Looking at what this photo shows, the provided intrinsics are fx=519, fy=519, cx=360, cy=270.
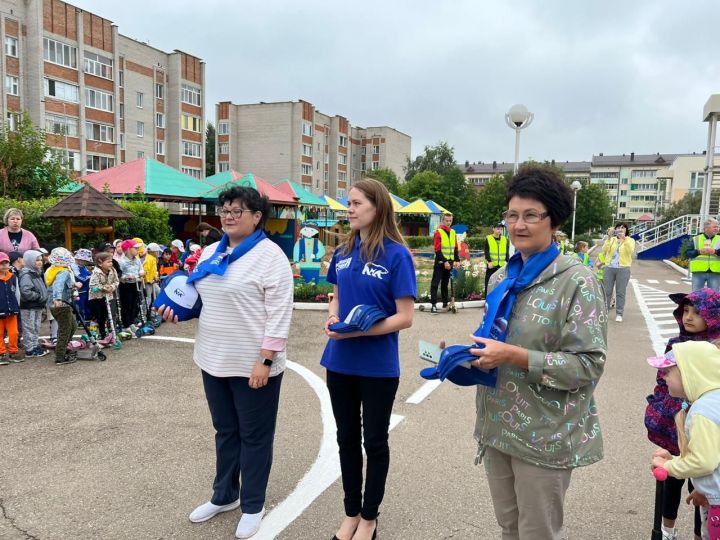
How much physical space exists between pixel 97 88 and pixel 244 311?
4617cm

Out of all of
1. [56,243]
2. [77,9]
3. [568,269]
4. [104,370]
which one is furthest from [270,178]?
[568,269]

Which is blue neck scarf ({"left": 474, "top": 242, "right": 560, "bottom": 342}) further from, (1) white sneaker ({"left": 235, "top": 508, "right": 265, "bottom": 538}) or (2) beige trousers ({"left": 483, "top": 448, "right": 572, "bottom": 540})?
(1) white sneaker ({"left": 235, "top": 508, "right": 265, "bottom": 538})

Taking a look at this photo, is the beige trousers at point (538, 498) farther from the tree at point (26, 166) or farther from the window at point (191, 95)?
the window at point (191, 95)

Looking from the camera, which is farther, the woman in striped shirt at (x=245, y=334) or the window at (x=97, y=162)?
the window at (x=97, y=162)

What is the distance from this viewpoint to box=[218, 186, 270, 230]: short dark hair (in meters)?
3.11

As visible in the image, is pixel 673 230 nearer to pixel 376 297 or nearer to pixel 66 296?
pixel 66 296

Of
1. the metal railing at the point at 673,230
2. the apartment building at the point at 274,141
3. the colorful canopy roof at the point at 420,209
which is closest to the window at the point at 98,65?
the apartment building at the point at 274,141

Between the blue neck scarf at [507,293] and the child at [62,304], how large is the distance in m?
6.37

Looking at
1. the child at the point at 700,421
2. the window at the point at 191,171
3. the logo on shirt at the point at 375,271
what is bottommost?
the child at the point at 700,421

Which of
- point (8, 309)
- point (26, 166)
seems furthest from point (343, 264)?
point (26, 166)

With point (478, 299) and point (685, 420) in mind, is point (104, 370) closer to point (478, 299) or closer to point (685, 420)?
point (685, 420)

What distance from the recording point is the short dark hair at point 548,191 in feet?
6.61

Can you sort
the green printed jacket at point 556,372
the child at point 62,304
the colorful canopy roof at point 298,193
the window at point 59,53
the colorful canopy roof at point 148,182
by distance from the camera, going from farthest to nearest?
the window at point 59,53, the colorful canopy roof at point 298,193, the colorful canopy roof at point 148,182, the child at point 62,304, the green printed jacket at point 556,372

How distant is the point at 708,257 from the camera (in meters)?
9.51
